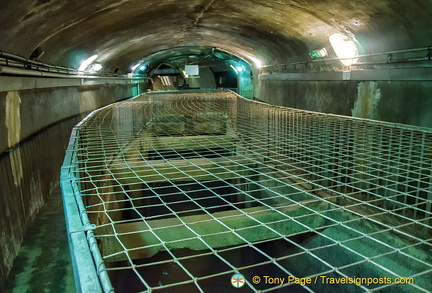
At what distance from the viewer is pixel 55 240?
12.8 ft

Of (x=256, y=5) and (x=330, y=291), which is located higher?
(x=256, y=5)

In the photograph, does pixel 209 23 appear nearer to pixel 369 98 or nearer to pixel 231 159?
pixel 369 98

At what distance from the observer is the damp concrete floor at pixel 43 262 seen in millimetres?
3045

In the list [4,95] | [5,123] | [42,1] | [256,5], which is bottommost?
[5,123]

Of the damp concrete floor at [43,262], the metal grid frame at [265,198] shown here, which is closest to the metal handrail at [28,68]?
the metal grid frame at [265,198]

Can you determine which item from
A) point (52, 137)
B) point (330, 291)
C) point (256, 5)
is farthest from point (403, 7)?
point (52, 137)

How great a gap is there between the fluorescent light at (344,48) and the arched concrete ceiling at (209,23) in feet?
0.76

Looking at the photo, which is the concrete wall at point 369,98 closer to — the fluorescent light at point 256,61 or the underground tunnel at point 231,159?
the underground tunnel at point 231,159

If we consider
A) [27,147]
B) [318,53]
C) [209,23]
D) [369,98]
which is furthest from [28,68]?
[318,53]

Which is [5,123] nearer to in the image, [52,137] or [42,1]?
[42,1]

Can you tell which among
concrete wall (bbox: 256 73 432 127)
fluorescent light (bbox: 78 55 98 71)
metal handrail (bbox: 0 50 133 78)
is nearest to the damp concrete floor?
metal handrail (bbox: 0 50 133 78)

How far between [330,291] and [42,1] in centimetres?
521

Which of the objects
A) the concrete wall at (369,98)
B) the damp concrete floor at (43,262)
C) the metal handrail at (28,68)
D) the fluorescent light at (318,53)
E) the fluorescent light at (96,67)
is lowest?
the damp concrete floor at (43,262)

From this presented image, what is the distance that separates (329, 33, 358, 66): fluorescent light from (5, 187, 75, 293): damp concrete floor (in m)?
5.91
